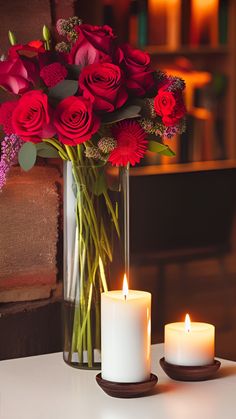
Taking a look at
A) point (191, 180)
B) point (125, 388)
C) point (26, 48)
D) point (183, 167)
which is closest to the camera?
point (125, 388)

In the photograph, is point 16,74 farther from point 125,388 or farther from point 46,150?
point 125,388

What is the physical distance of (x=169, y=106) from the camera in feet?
4.72

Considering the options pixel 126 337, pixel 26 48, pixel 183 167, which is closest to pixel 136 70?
pixel 26 48

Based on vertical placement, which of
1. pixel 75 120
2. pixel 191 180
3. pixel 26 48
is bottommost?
pixel 191 180

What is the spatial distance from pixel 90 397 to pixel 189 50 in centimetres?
374

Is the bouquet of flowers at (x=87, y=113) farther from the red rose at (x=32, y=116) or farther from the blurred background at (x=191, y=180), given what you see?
the blurred background at (x=191, y=180)

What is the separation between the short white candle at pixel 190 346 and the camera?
1479mm

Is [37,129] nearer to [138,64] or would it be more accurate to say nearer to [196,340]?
[138,64]

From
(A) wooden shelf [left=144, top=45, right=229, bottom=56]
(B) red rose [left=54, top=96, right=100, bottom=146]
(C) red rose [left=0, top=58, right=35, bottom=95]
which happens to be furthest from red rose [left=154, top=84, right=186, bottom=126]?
(A) wooden shelf [left=144, top=45, right=229, bottom=56]

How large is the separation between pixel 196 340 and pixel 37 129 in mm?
433

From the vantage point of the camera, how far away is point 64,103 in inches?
56.3

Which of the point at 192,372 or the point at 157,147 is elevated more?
the point at 157,147

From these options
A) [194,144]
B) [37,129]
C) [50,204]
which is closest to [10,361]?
[50,204]

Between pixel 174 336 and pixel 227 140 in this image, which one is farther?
pixel 227 140
